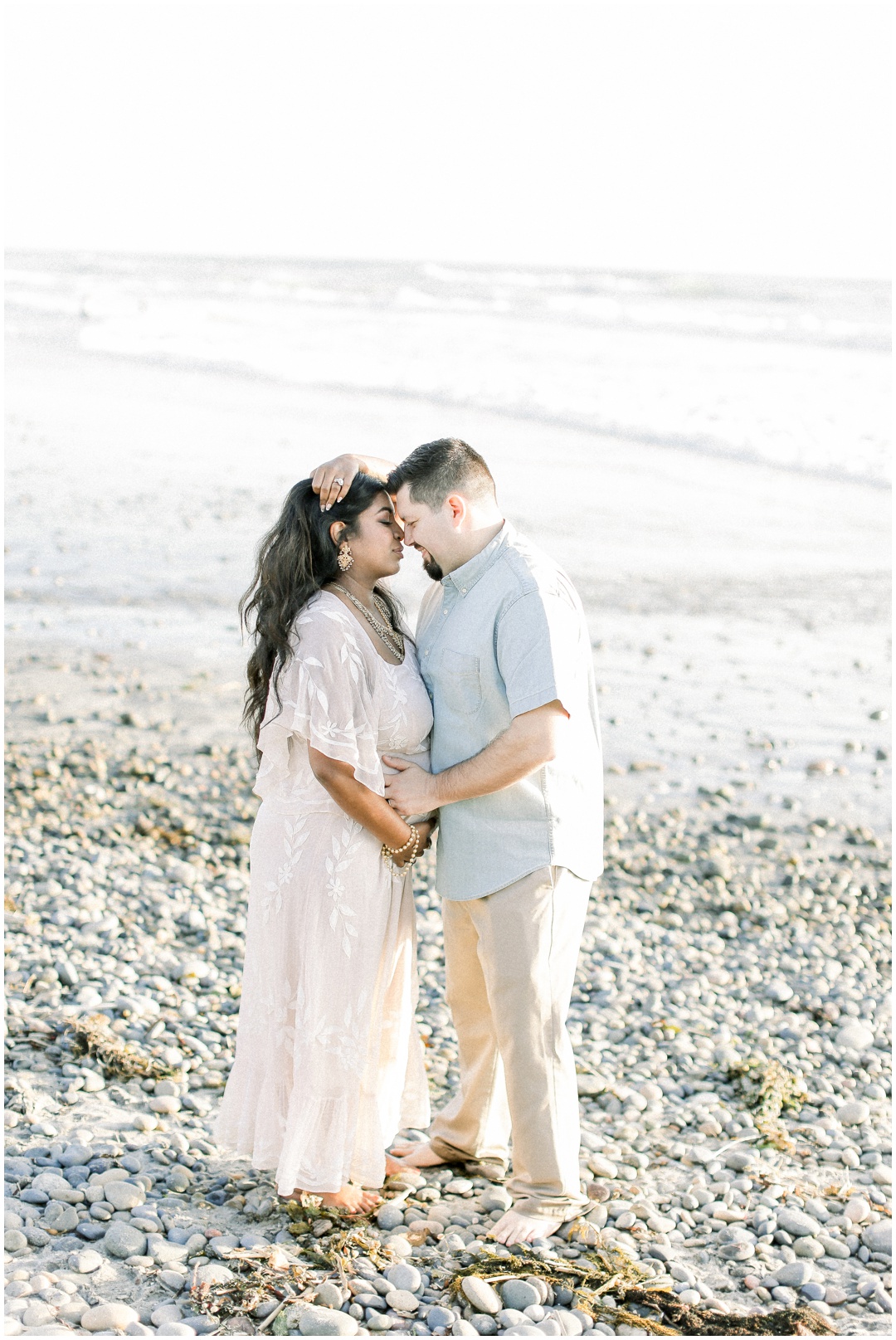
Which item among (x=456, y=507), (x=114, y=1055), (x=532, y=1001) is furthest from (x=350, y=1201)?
(x=456, y=507)

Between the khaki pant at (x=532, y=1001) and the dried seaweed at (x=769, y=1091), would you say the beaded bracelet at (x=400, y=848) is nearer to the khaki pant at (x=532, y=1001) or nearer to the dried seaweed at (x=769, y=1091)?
the khaki pant at (x=532, y=1001)

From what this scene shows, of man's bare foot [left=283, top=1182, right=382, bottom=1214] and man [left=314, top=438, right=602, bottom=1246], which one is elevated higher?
man [left=314, top=438, right=602, bottom=1246]

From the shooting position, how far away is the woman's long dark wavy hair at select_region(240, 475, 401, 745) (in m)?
3.69

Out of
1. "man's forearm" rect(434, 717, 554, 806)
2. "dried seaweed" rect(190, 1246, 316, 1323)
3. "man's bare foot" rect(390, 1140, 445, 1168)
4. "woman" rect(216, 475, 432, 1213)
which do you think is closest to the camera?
"dried seaweed" rect(190, 1246, 316, 1323)

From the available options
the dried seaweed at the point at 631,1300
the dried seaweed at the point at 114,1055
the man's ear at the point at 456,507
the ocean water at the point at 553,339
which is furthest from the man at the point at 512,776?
the ocean water at the point at 553,339

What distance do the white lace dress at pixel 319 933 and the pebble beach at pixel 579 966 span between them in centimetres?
28

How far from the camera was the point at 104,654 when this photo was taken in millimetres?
9383

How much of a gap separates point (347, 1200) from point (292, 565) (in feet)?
6.35

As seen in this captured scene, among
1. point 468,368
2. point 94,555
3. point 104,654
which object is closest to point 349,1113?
point 104,654

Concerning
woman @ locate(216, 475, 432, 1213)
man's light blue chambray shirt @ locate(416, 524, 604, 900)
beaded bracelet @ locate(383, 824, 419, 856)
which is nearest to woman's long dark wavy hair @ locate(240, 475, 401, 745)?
woman @ locate(216, 475, 432, 1213)

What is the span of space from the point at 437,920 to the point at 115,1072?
1958 mm

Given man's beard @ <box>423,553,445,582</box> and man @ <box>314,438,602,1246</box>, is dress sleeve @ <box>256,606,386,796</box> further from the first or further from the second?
man's beard @ <box>423,553,445,582</box>

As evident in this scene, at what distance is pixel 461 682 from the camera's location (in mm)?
3715

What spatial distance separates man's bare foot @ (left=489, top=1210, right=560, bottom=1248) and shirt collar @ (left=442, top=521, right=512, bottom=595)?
6.24 feet
